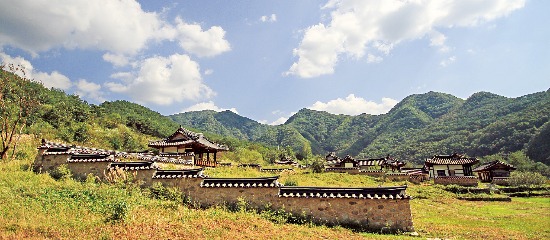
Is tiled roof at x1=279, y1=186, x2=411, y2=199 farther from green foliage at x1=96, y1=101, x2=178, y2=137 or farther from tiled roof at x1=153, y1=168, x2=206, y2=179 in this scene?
green foliage at x1=96, y1=101, x2=178, y2=137

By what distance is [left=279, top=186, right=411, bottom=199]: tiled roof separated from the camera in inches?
492

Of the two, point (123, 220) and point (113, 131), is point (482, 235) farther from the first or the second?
point (113, 131)

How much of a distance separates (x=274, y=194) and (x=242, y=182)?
162cm

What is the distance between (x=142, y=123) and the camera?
8531 cm

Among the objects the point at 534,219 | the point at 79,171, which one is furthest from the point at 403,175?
the point at 79,171

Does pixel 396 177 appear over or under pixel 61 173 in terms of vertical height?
under

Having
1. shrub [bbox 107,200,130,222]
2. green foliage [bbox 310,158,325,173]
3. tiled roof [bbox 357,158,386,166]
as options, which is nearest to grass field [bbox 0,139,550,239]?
shrub [bbox 107,200,130,222]

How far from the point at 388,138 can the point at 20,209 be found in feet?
582

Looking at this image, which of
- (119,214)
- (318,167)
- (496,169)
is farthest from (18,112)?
(496,169)

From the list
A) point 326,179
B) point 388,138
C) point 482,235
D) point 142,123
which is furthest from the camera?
point 388,138

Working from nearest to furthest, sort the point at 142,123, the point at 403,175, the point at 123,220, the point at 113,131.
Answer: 1. the point at 123,220
2. the point at 403,175
3. the point at 113,131
4. the point at 142,123

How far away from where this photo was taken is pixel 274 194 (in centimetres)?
1362

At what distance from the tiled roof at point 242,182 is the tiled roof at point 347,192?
547 mm

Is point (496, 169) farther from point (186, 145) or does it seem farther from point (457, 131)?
point (457, 131)
